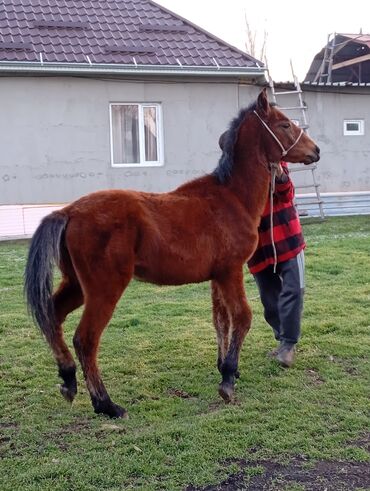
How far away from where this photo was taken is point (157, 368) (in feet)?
16.8

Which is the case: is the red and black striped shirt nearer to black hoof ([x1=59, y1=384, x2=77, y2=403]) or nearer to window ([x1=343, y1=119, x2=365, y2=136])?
black hoof ([x1=59, y1=384, x2=77, y2=403])

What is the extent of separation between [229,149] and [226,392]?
1.76m

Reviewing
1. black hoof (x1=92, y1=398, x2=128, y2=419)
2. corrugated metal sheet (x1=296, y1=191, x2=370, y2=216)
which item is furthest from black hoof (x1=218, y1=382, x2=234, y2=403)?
corrugated metal sheet (x1=296, y1=191, x2=370, y2=216)

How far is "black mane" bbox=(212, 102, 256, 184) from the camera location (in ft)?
15.0

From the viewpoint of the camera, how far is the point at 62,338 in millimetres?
4215

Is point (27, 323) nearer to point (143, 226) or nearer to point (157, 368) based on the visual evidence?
point (157, 368)

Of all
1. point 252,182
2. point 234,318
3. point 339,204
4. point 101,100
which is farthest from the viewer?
point 339,204

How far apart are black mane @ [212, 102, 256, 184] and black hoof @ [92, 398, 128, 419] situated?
1.77 meters

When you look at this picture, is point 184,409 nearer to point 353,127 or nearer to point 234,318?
point 234,318

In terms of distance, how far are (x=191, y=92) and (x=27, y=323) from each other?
927cm

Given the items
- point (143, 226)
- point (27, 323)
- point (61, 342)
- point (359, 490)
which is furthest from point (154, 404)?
point (27, 323)

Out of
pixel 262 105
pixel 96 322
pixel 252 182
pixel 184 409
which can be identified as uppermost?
pixel 262 105

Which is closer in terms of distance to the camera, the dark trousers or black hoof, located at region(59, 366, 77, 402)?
black hoof, located at region(59, 366, 77, 402)

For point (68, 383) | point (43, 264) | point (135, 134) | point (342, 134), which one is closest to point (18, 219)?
point (135, 134)
